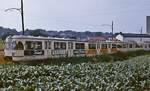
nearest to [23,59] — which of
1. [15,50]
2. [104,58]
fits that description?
[15,50]

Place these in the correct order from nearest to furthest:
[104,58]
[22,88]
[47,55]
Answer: [22,88] → [47,55] → [104,58]

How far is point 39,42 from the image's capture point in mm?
33844

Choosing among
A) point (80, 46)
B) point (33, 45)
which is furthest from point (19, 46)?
point (80, 46)

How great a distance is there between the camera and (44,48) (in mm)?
34656

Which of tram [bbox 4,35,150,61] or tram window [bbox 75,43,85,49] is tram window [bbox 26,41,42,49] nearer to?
tram [bbox 4,35,150,61]

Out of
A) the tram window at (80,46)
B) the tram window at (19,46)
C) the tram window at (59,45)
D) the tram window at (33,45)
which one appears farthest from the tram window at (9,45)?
the tram window at (80,46)

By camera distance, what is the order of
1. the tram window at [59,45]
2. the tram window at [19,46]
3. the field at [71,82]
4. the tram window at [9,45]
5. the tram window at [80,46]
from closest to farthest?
the field at [71,82] → the tram window at [19,46] → the tram window at [9,45] → the tram window at [59,45] → the tram window at [80,46]

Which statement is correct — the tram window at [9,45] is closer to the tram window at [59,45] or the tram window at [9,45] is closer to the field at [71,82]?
the tram window at [59,45]

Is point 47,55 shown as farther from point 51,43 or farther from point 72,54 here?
point 72,54

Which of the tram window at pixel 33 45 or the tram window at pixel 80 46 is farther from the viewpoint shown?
the tram window at pixel 80 46

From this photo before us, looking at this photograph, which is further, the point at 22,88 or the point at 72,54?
the point at 72,54

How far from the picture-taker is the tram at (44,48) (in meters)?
32.3

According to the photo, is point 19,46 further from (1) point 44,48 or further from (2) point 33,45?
(1) point 44,48

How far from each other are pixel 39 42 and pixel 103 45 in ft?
56.1
